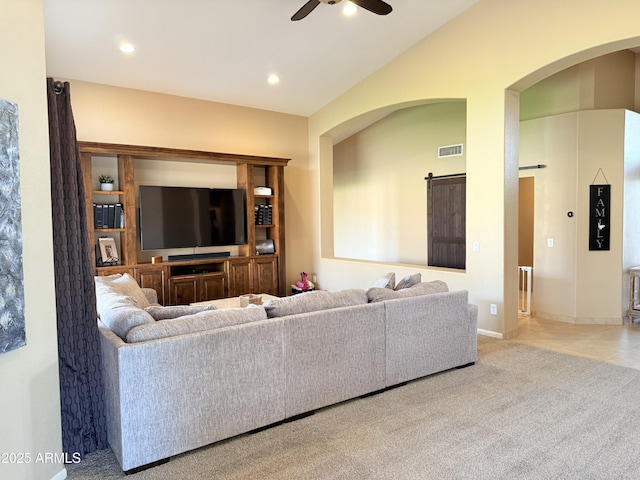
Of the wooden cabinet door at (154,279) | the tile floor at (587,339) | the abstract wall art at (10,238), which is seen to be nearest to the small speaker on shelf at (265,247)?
the wooden cabinet door at (154,279)

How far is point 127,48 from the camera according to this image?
477 cm

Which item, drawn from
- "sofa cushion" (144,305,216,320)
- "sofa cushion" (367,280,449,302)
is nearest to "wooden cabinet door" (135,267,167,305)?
"sofa cushion" (144,305,216,320)

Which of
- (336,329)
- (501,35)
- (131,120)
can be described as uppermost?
(501,35)

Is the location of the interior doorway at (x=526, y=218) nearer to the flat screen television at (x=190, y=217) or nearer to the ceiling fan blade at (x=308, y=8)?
the flat screen television at (x=190, y=217)

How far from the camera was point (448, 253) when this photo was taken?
24.1 ft

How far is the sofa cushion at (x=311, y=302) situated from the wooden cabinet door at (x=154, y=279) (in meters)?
3.04

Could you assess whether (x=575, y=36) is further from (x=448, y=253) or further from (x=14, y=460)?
(x=14, y=460)

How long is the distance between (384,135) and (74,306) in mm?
6915

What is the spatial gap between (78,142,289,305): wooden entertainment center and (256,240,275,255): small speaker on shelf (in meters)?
0.08

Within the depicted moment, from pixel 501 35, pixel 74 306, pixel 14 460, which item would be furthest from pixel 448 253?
pixel 14 460

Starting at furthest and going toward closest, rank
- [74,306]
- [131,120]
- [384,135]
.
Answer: [384,135] < [131,120] < [74,306]

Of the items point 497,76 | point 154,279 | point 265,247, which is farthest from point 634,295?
point 154,279

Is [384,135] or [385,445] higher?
[384,135]

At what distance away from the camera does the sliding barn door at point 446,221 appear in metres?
7.13
